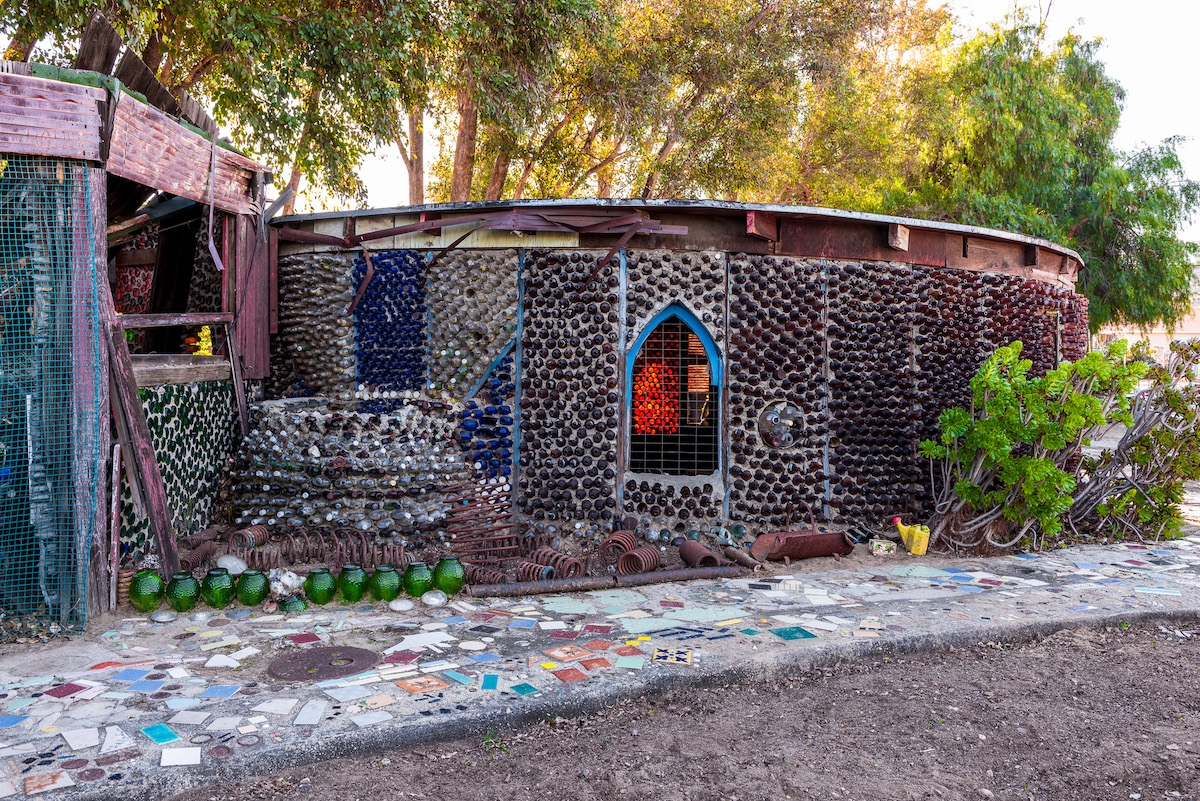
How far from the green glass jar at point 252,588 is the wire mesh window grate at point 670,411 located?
3.84 m

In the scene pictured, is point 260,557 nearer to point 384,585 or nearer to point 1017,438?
point 384,585

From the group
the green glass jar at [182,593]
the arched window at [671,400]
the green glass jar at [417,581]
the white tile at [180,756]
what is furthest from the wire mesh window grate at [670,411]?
the white tile at [180,756]

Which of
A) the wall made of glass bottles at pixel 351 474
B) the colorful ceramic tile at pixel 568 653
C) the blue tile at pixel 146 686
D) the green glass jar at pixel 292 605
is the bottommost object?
the colorful ceramic tile at pixel 568 653

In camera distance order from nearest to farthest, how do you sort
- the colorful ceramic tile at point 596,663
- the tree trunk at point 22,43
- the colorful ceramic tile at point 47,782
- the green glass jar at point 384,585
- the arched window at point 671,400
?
the colorful ceramic tile at point 47,782 < the colorful ceramic tile at point 596,663 < the green glass jar at point 384,585 < the arched window at point 671,400 < the tree trunk at point 22,43

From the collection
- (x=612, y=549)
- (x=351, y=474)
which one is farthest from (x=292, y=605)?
(x=612, y=549)

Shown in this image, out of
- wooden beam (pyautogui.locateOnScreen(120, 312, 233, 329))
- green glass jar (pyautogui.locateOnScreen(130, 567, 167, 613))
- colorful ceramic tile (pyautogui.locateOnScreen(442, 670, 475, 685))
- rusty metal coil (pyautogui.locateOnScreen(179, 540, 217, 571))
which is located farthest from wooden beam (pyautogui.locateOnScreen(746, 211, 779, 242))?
green glass jar (pyautogui.locateOnScreen(130, 567, 167, 613))

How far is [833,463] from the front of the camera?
8.66 m

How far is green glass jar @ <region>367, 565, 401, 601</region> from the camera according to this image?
251 inches

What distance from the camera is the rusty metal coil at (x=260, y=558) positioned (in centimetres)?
709

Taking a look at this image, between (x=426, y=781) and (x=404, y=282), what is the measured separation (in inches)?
233

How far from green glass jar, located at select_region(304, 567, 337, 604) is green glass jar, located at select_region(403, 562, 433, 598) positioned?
560mm

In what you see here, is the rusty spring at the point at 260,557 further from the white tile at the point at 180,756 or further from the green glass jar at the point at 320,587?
the white tile at the point at 180,756

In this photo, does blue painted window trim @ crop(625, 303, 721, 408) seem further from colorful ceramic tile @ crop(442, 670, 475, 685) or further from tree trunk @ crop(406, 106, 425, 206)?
tree trunk @ crop(406, 106, 425, 206)

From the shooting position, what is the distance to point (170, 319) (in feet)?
23.6
